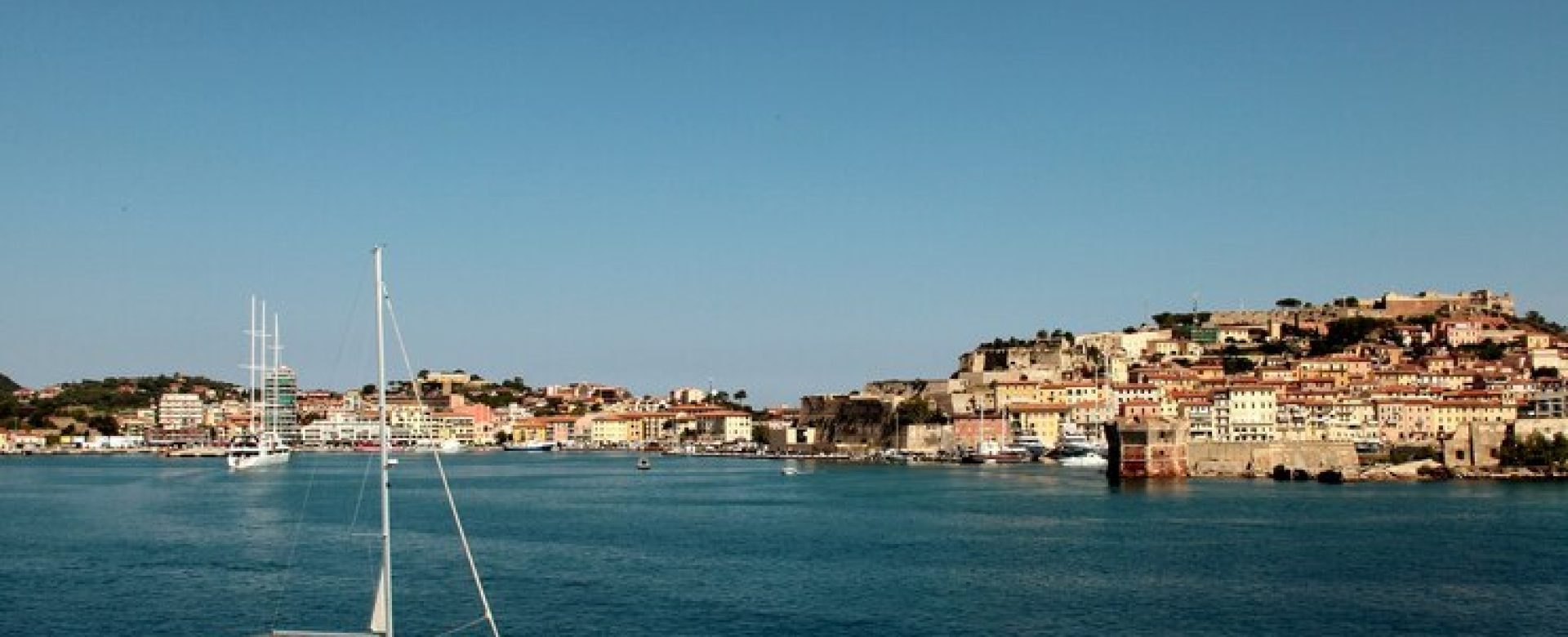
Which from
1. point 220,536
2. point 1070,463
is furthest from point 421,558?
point 1070,463

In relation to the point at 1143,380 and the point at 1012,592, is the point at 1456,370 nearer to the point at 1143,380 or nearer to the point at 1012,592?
the point at 1143,380

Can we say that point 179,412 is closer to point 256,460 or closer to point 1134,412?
point 256,460

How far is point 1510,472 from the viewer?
54.8 metres

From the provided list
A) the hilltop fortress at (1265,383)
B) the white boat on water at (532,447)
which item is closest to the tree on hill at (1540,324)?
the hilltop fortress at (1265,383)

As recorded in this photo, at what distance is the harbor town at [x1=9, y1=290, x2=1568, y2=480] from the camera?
57.3 meters

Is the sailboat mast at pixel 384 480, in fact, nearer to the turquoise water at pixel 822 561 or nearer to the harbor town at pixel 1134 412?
the turquoise water at pixel 822 561

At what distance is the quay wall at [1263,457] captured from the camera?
5662cm

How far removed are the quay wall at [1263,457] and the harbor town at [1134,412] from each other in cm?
8

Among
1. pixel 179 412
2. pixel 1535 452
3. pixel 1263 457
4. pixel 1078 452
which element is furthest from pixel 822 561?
pixel 179 412

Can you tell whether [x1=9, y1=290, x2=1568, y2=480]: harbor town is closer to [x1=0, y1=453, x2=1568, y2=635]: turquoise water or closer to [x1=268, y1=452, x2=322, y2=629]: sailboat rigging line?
[x1=0, y1=453, x2=1568, y2=635]: turquoise water

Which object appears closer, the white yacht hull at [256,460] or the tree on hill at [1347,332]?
the white yacht hull at [256,460]

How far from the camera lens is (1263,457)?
57250 mm

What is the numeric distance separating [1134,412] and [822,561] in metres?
49.0

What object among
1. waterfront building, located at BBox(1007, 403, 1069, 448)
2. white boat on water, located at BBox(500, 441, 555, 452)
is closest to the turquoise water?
waterfront building, located at BBox(1007, 403, 1069, 448)
